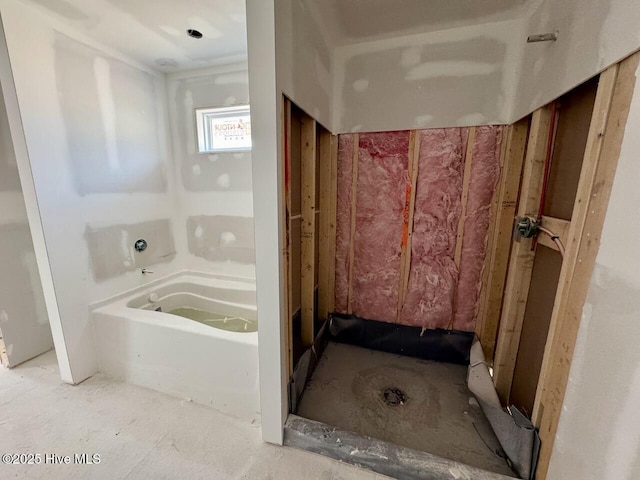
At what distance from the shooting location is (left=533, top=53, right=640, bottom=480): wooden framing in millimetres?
870

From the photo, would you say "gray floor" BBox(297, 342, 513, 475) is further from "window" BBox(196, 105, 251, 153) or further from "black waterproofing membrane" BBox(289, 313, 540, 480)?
"window" BBox(196, 105, 251, 153)

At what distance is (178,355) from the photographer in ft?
5.80

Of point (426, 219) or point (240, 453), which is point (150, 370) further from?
point (426, 219)

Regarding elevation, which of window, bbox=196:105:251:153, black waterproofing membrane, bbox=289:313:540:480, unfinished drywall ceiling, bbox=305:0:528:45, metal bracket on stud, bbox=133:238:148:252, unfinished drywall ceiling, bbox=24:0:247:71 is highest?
unfinished drywall ceiling, bbox=24:0:247:71

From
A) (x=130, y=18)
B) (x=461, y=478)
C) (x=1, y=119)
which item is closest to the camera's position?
(x=461, y=478)

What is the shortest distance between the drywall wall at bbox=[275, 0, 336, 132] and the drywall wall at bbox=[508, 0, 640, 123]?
125 centimetres

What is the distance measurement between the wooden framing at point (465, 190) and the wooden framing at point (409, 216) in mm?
360

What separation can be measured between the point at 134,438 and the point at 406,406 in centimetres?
173

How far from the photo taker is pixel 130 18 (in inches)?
70.0

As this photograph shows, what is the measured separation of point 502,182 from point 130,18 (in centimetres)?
294

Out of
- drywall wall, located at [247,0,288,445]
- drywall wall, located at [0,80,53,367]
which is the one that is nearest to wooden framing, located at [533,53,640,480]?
drywall wall, located at [247,0,288,445]

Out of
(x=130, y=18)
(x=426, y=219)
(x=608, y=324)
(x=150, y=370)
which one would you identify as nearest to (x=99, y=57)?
(x=130, y=18)

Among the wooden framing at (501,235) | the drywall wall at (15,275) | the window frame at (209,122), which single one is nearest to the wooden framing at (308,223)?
the window frame at (209,122)

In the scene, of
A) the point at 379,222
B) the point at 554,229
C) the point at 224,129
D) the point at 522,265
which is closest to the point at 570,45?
the point at 554,229
